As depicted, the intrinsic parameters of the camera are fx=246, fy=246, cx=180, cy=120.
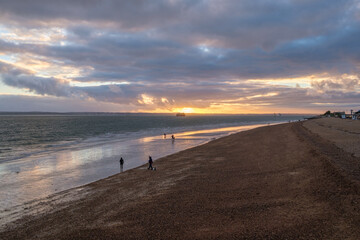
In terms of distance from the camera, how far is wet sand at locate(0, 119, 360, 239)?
10523 millimetres

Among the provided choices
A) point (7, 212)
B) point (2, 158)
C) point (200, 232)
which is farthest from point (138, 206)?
point (2, 158)

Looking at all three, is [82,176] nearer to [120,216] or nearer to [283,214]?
[120,216]

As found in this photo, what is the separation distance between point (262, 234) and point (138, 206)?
7588 millimetres

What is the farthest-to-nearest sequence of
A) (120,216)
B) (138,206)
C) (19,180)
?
(19,180) → (138,206) → (120,216)

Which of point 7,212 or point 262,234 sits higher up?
point 262,234

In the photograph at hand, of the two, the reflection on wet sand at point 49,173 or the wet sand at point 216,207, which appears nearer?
the wet sand at point 216,207

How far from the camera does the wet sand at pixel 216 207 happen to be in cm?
1052

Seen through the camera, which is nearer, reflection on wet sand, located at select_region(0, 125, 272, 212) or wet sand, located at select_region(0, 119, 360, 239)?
wet sand, located at select_region(0, 119, 360, 239)

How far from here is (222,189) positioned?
656 inches

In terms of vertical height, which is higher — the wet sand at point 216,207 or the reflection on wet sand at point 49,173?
the wet sand at point 216,207

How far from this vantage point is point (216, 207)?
13.4 metres

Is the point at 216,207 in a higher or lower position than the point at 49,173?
higher

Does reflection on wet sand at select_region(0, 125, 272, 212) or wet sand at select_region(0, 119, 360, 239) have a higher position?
wet sand at select_region(0, 119, 360, 239)

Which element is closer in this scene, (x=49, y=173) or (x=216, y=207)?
(x=216, y=207)
